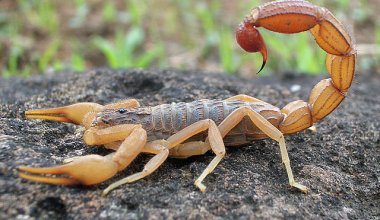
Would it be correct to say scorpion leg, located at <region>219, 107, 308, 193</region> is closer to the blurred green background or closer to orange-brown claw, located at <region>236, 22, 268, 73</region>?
orange-brown claw, located at <region>236, 22, 268, 73</region>

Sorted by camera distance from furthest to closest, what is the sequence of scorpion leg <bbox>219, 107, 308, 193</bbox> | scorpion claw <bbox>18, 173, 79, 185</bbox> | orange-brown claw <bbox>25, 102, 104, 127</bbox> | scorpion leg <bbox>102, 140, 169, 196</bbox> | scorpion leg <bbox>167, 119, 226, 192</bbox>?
orange-brown claw <bbox>25, 102, 104, 127</bbox> < scorpion leg <bbox>219, 107, 308, 193</bbox> < scorpion leg <bbox>167, 119, 226, 192</bbox> < scorpion leg <bbox>102, 140, 169, 196</bbox> < scorpion claw <bbox>18, 173, 79, 185</bbox>

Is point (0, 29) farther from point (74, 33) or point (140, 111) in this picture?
point (140, 111)

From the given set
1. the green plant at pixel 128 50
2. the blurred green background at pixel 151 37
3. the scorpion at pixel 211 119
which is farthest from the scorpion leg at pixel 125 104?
the blurred green background at pixel 151 37

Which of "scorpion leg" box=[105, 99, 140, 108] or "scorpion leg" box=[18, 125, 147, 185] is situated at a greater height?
"scorpion leg" box=[105, 99, 140, 108]

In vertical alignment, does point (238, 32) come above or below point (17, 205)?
above

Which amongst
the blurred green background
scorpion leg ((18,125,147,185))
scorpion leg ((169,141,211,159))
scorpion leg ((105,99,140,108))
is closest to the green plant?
the blurred green background

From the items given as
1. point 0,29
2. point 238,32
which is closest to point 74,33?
point 0,29

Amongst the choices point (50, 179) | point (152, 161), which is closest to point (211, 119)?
point (152, 161)
